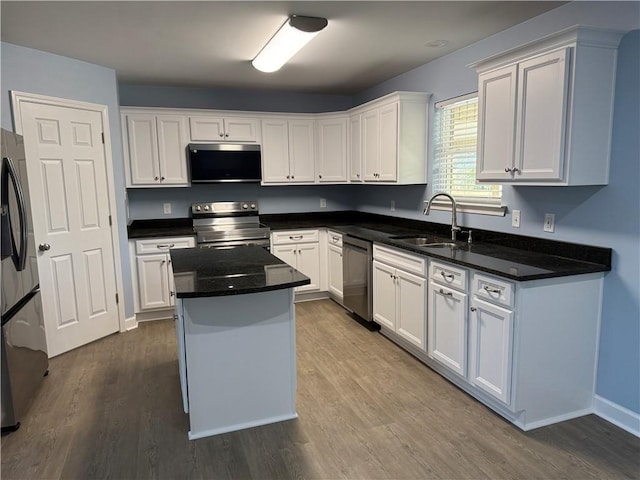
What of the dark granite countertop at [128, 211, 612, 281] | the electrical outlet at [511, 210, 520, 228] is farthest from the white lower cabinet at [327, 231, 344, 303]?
the electrical outlet at [511, 210, 520, 228]

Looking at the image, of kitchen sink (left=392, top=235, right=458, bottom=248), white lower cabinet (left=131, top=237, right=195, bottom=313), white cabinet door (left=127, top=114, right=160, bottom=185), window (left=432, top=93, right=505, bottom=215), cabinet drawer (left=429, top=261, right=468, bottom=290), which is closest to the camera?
cabinet drawer (left=429, top=261, right=468, bottom=290)

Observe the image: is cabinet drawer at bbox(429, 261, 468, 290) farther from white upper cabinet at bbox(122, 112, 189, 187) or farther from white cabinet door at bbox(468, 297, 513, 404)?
white upper cabinet at bbox(122, 112, 189, 187)

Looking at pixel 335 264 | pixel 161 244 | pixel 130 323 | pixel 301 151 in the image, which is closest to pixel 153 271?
pixel 161 244

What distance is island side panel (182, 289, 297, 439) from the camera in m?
2.25

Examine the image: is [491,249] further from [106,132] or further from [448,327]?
[106,132]

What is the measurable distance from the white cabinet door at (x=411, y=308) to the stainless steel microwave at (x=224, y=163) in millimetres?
2195

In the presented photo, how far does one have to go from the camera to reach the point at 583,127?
226 cm

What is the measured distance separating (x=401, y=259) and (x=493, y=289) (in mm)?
1021

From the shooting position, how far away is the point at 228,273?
241 cm

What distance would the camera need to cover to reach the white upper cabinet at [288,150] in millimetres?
4867

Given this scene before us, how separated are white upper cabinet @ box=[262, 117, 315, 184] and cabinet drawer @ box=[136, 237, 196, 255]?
1.14 meters

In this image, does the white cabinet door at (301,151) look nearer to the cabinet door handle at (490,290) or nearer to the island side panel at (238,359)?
the island side panel at (238,359)

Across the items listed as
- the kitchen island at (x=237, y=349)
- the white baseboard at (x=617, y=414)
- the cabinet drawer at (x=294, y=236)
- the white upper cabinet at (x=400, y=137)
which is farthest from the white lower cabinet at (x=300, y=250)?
the white baseboard at (x=617, y=414)

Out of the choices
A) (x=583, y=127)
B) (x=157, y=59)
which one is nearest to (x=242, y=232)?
(x=157, y=59)
